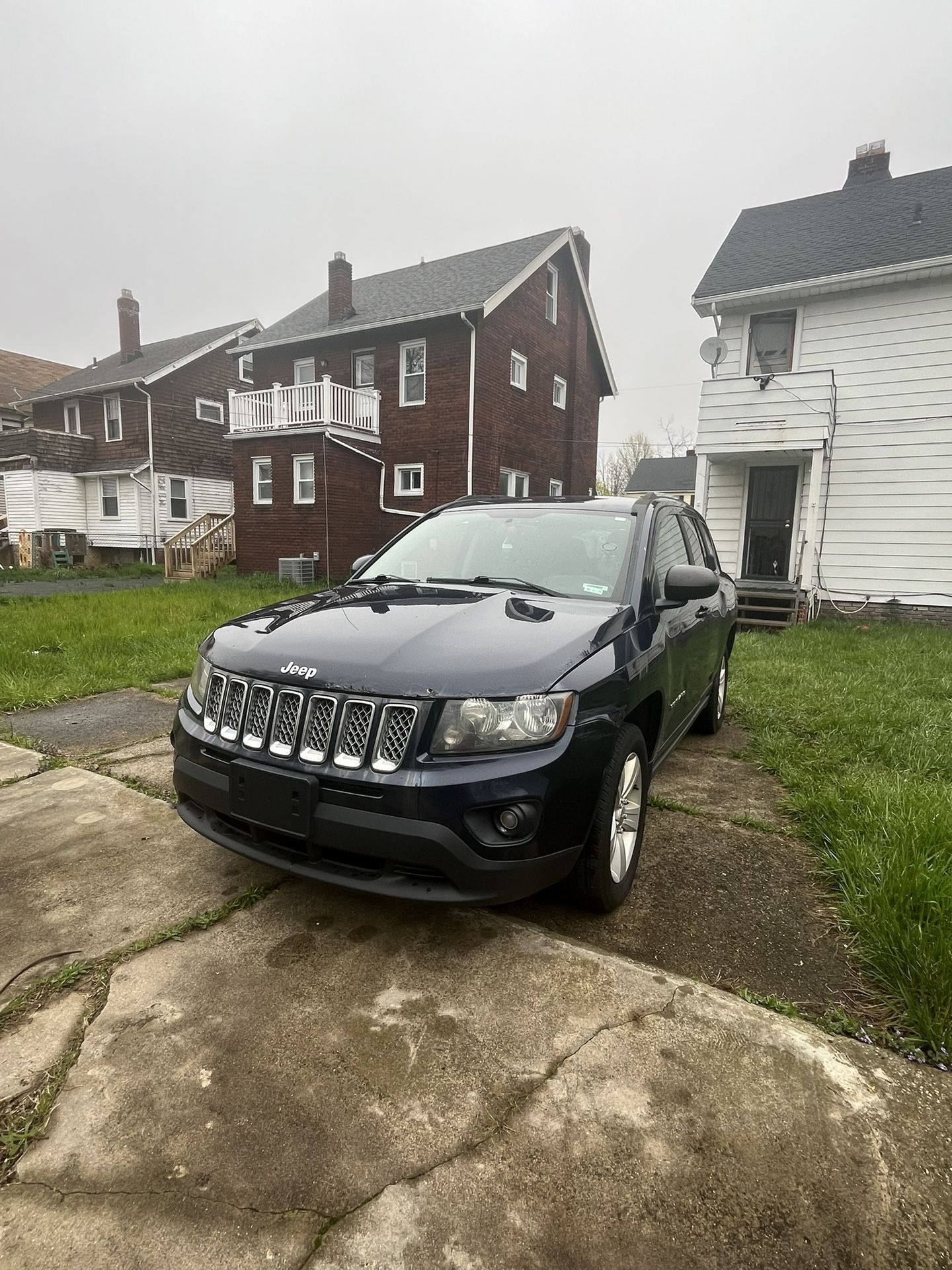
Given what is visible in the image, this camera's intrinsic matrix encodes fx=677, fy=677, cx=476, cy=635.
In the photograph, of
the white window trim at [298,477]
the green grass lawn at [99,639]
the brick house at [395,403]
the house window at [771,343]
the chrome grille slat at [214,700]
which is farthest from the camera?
the white window trim at [298,477]

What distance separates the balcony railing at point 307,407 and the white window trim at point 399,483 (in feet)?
3.91

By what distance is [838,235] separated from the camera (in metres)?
12.6

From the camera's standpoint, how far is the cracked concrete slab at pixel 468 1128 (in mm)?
1391

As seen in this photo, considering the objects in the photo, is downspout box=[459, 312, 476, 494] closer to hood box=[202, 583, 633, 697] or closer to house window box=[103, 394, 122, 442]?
hood box=[202, 583, 633, 697]

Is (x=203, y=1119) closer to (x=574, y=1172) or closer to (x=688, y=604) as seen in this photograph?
(x=574, y=1172)

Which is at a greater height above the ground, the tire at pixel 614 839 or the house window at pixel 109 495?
the house window at pixel 109 495

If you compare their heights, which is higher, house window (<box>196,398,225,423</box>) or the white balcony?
house window (<box>196,398,225,423</box>)

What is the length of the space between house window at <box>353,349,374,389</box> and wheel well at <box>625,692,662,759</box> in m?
18.1

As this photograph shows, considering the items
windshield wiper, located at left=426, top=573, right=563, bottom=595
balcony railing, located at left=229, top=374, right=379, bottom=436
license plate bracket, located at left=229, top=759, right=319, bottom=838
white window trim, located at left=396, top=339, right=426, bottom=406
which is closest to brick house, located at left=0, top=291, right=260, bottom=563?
balcony railing, located at left=229, top=374, right=379, bottom=436

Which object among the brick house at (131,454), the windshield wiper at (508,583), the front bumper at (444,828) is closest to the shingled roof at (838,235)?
the windshield wiper at (508,583)

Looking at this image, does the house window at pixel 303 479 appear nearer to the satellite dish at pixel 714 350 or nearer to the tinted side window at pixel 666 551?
the satellite dish at pixel 714 350

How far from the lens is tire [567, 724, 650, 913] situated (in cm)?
238

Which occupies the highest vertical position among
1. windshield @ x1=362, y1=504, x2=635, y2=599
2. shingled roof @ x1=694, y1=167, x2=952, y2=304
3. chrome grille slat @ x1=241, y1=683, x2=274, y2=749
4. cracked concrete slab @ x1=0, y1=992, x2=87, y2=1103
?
shingled roof @ x1=694, y1=167, x2=952, y2=304

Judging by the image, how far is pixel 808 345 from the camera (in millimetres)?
12023
